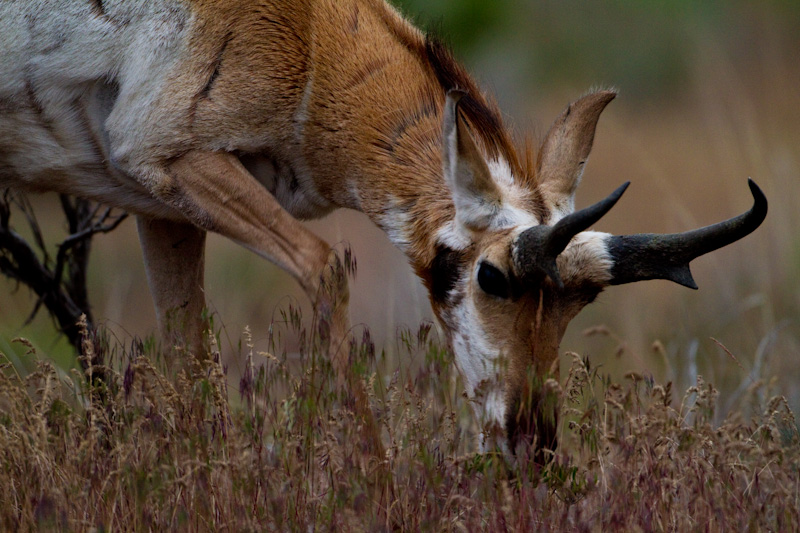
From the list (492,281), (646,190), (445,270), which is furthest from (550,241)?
(646,190)

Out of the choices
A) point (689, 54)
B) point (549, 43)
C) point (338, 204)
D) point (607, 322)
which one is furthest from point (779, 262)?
point (549, 43)

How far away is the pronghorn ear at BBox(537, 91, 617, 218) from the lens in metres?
4.89

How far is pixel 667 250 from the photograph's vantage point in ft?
13.9

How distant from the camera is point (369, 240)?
1484 centimetres

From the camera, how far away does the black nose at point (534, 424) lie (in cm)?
405

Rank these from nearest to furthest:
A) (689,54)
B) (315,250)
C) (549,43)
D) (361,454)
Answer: (361,454)
(315,250)
(689,54)
(549,43)

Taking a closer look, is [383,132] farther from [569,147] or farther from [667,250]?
[667,250]

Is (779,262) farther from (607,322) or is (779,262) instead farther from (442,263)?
(442,263)

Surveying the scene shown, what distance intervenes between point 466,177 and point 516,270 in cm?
49

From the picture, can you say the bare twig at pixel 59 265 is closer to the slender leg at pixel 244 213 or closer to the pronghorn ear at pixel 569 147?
the slender leg at pixel 244 213

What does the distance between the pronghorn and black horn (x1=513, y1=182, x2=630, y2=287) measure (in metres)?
0.04

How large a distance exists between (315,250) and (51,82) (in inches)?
60.8

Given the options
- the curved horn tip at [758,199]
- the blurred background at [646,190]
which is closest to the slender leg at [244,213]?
the blurred background at [646,190]

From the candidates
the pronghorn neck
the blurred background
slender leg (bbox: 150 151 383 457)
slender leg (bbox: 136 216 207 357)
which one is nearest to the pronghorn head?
the pronghorn neck
